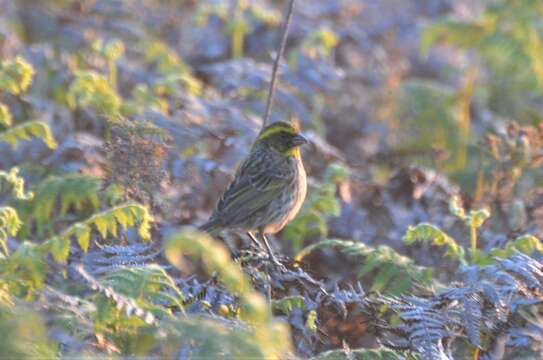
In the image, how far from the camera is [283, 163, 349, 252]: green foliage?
22.4 feet

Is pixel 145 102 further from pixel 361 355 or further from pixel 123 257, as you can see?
pixel 361 355

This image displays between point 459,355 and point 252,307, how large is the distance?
6.28ft

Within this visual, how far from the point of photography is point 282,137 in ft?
22.9

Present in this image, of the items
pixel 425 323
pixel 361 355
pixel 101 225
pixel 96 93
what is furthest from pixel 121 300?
pixel 96 93

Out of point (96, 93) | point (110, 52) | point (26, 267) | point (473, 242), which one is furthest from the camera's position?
point (110, 52)

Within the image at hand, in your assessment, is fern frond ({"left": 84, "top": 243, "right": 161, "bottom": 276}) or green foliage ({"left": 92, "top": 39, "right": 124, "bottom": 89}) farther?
green foliage ({"left": 92, "top": 39, "right": 124, "bottom": 89})

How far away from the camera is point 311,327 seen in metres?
4.89

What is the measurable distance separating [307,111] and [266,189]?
1.55 metres

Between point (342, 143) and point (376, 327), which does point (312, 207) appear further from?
point (342, 143)

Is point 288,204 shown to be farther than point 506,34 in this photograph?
No

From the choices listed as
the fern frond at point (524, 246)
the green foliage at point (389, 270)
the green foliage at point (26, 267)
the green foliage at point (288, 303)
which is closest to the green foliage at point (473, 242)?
the fern frond at point (524, 246)

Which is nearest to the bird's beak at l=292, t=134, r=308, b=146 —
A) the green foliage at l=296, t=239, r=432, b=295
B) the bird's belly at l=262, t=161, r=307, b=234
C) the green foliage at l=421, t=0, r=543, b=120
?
the bird's belly at l=262, t=161, r=307, b=234

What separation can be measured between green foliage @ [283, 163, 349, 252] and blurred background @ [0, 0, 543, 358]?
1cm

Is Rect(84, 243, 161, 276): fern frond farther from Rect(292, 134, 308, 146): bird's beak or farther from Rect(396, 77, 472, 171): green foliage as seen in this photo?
Rect(396, 77, 472, 171): green foliage
